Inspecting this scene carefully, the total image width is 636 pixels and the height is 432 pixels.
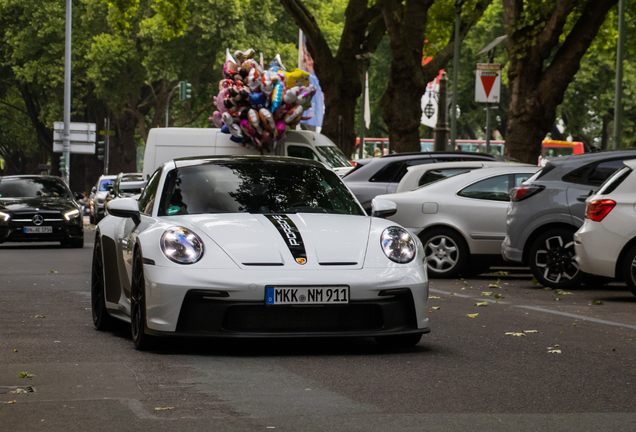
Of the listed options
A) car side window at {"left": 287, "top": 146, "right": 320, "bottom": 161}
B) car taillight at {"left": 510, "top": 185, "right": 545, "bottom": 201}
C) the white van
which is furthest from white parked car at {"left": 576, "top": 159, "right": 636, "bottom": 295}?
car side window at {"left": 287, "top": 146, "right": 320, "bottom": 161}

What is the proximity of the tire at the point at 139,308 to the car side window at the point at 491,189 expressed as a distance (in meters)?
7.78

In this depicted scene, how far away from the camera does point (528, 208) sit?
44.5 feet

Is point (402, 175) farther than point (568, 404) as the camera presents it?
Yes

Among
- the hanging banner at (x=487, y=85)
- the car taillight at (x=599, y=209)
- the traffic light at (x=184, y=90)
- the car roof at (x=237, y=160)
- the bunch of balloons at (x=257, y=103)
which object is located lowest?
the car taillight at (x=599, y=209)

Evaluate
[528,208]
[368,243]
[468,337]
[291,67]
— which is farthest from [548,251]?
[291,67]

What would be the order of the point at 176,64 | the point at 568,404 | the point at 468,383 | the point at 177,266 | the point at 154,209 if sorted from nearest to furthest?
the point at 568,404 → the point at 468,383 → the point at 177,266 → the point at 154,209 → the point at 176,64

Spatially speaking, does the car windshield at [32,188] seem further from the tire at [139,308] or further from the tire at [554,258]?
the tire at [139,308]

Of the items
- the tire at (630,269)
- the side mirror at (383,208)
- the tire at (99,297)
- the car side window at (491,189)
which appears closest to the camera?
the side mirror at (383,208)

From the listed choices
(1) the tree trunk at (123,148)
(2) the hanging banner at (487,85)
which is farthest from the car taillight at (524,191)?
(1) the tree trunk at (123,148)

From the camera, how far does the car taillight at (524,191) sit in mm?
13656

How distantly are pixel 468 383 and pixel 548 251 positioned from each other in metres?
7.32

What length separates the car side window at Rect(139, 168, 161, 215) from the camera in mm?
8477

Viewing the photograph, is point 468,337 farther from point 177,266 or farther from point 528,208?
point 528,208

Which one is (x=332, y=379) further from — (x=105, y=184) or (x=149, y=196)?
(x=105, y=184)
